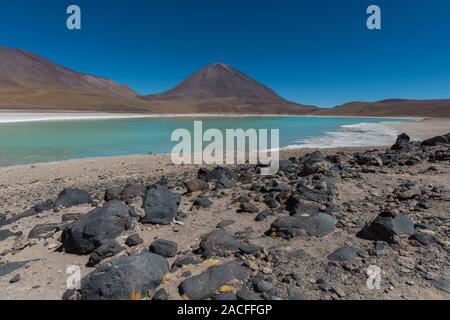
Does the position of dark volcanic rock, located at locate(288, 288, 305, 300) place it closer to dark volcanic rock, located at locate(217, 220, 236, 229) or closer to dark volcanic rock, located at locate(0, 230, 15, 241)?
dark volcanic rock, located at locate(217, 220, 236, 229)

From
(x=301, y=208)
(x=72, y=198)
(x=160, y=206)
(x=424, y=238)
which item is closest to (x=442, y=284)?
(x=424, y=238)

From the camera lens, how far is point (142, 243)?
3.92 m

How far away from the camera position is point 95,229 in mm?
3777

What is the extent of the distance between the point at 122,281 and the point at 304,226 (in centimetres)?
228

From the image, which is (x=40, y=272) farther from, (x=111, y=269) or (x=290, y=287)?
(x=290, y=287)

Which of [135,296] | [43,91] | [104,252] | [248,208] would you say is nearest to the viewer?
[135,296]

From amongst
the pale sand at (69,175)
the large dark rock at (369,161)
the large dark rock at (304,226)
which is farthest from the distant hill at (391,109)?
the large dark rock at (304,226)

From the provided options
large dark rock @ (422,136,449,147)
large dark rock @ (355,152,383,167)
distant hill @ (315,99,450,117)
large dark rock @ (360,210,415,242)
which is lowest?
large dark rock @ (360,210,415,242)

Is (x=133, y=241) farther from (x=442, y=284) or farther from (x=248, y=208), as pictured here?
(x=442, y=284)

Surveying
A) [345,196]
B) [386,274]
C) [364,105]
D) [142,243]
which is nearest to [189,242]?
[142,243]

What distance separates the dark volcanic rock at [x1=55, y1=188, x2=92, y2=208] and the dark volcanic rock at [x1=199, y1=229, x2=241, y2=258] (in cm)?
309

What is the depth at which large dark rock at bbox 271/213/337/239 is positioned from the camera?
12.8ft

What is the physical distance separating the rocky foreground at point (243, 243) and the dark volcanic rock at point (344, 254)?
1cm

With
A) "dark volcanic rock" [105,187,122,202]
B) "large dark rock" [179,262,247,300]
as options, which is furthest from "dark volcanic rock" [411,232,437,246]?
"dark volcanic rock" [105,187,122,202]
